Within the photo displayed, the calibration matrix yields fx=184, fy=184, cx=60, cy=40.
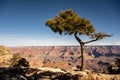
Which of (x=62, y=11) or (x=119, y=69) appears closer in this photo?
(x=62, y=11)

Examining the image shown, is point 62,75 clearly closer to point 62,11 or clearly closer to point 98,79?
point 98,79

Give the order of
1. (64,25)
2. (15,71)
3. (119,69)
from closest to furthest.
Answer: (15,71), (64,25), (119,69)

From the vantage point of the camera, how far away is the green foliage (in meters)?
29.0

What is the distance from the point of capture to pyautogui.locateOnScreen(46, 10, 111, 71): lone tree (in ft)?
95.1

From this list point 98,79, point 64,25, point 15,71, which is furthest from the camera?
point 64,25

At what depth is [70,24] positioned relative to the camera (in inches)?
1143

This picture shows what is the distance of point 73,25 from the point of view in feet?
95.2

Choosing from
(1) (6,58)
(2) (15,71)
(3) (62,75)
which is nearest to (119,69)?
(3) (62,75)

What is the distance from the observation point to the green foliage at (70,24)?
28978 mm

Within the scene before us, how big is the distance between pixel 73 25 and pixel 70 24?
1.64 feet

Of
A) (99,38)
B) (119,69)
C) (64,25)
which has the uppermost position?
(64,25)

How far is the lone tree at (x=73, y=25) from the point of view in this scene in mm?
29000

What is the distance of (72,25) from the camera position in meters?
29.0

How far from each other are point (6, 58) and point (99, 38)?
1180 inches
